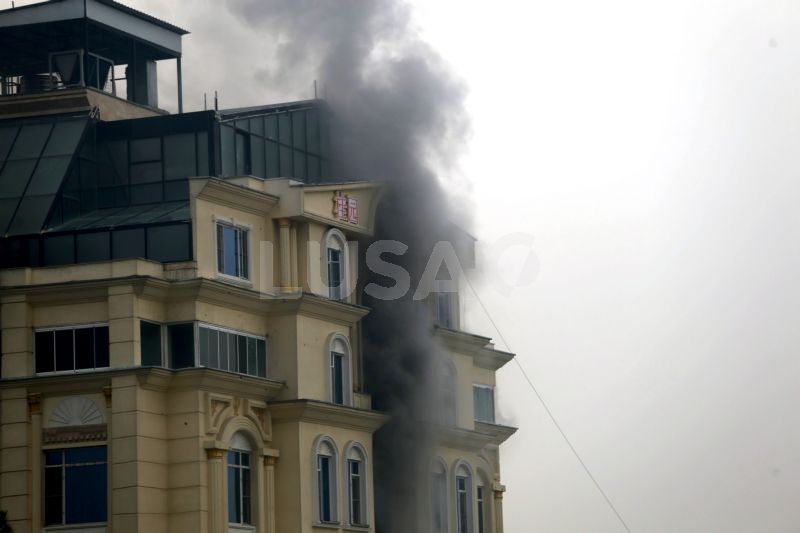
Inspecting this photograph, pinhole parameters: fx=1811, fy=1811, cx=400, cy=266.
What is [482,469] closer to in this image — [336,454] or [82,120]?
[336,454]

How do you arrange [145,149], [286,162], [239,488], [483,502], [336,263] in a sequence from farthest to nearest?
[483,502], [286,162], [145,149], [336,263], [239,488]

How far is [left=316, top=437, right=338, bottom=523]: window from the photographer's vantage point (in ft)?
234

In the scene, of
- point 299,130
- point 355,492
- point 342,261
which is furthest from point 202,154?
point 355,492

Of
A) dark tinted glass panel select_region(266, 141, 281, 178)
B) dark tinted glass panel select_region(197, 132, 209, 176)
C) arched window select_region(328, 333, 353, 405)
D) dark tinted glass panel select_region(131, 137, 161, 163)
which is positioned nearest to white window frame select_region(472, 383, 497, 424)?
arched window select_region(328, 333, 353, 405)

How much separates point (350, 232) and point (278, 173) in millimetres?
4616

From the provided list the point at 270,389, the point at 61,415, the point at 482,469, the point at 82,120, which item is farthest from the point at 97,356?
the point at 482,469

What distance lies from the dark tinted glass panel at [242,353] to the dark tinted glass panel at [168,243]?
402 centimetres

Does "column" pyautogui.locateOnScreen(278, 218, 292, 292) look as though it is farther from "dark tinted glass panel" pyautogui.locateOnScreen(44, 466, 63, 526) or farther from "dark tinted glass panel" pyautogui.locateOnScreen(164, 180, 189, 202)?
"dark tinted glass panel" pyautogui.locateOnScreen(44, 466, 63, 526)

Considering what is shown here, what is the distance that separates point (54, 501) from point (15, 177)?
14.6 m

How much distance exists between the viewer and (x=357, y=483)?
74.1 metres

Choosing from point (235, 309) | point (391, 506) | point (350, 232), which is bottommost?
point (391, 506)

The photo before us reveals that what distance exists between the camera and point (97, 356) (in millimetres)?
65688

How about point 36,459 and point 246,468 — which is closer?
point 36,459

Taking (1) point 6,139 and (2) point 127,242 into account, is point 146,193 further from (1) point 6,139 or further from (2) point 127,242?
(1) point 6,139
